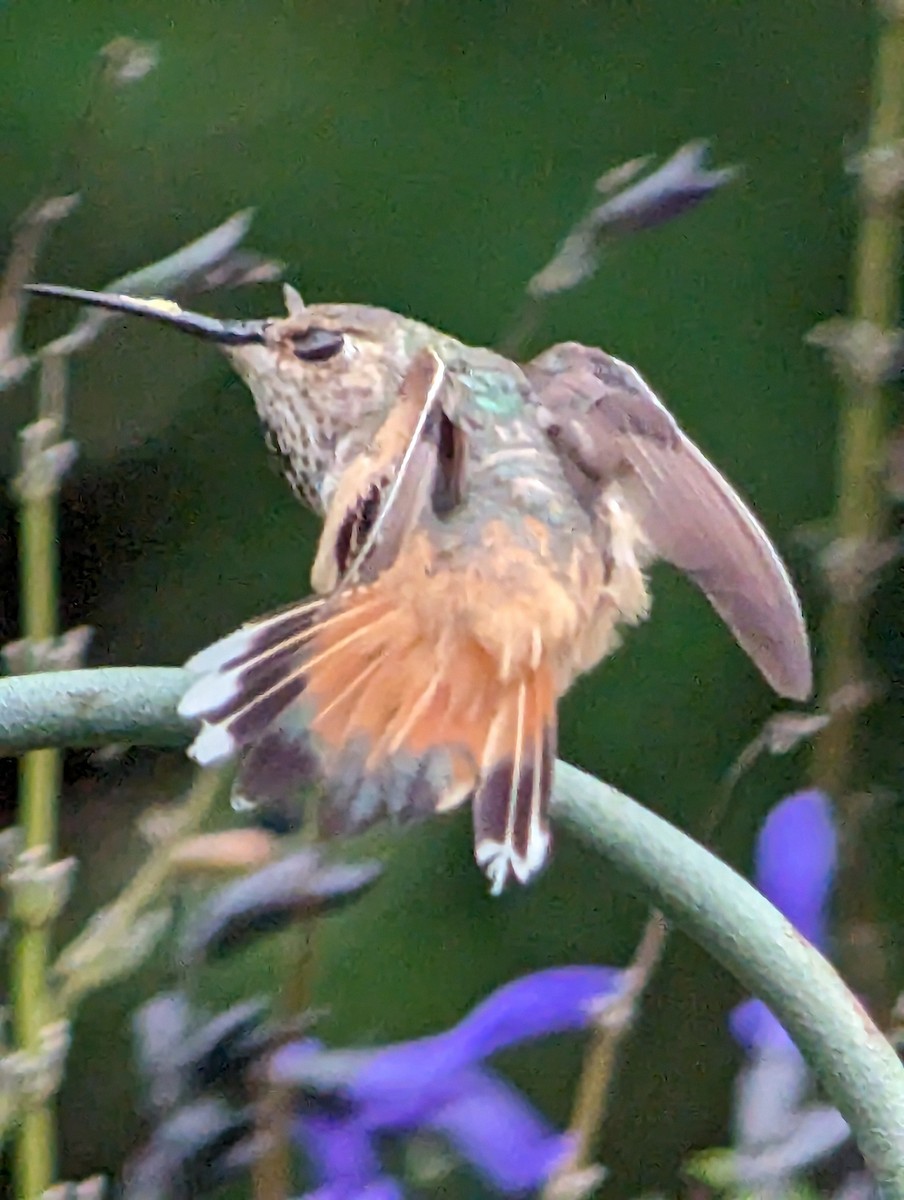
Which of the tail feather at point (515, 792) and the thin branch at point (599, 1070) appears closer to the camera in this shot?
the tail feather at point (515, 792)

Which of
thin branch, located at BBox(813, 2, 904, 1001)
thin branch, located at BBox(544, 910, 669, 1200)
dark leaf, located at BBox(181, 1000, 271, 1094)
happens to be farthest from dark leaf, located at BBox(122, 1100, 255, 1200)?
thin branch, located at BBox(813, 2, 904, 1001)

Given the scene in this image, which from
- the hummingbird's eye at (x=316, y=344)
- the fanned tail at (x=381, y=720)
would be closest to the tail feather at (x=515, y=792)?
the fanned tail at (x=381, y=720)

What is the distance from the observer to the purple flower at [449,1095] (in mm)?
441

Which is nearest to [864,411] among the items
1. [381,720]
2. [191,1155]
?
[381,720]

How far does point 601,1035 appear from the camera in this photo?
47 centimetres

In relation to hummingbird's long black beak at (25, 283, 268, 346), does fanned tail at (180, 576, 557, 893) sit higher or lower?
lower

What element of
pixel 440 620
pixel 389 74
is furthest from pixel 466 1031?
pixel 389 74

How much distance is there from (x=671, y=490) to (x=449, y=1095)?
0.21 meters

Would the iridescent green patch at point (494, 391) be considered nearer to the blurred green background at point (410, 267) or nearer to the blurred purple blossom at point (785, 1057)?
the blurred green background at point (410, 267)

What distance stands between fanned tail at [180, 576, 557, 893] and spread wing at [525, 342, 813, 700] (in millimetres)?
71

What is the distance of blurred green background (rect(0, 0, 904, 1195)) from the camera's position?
15.3 inches

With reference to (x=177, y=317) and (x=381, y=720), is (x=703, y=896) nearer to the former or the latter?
(x=381, y=720)

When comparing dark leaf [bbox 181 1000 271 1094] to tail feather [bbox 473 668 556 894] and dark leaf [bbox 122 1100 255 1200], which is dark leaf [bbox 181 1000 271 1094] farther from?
tail feather [bbox 473 668 556 894]

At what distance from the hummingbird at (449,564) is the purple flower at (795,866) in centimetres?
6
